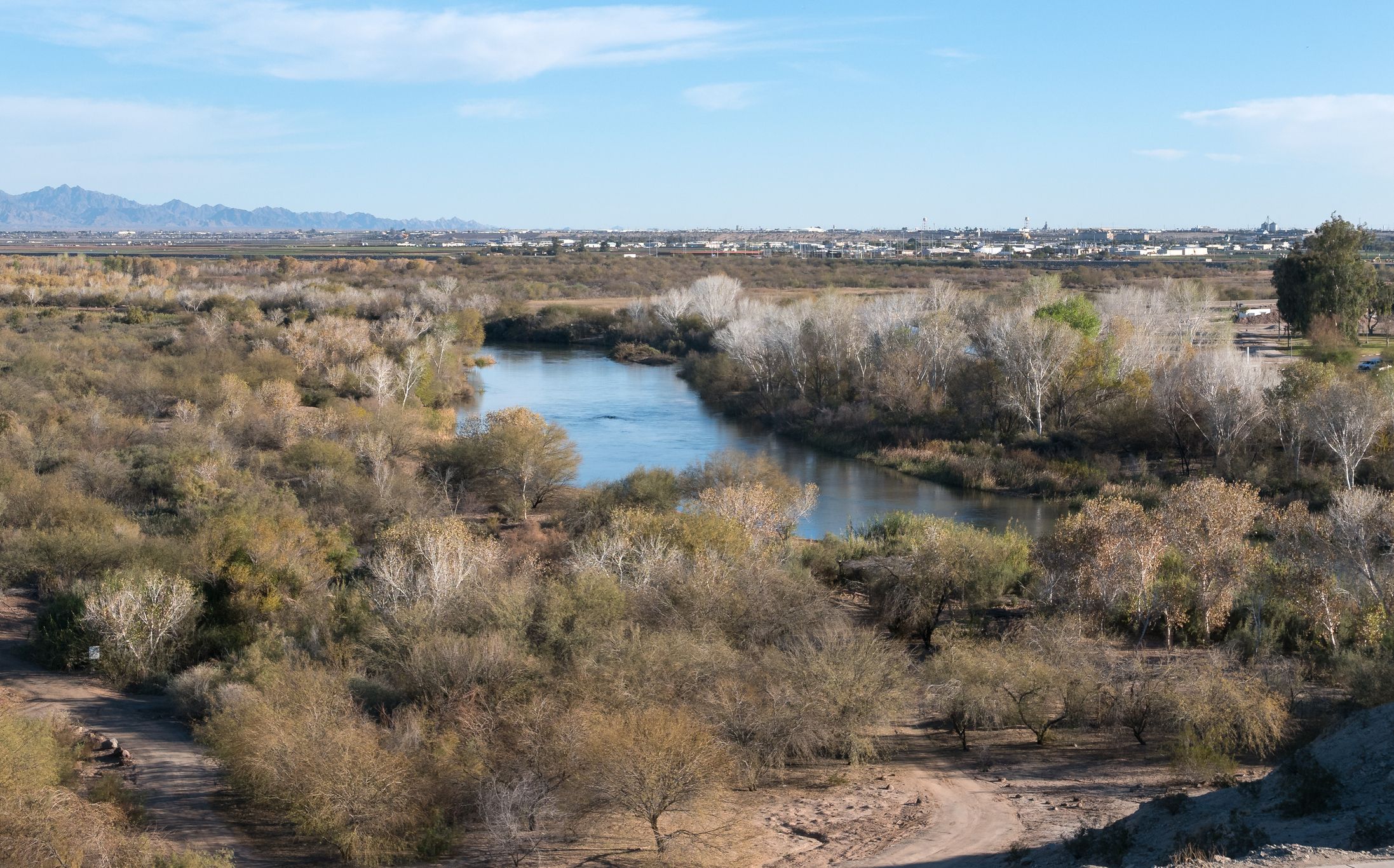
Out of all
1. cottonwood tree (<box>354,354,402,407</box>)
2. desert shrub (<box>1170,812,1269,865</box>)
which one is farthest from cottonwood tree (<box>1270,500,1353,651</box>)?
cottonwood tree (<box>354,354,402,407</box>)

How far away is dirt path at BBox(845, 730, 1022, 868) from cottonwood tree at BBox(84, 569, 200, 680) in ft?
36.5

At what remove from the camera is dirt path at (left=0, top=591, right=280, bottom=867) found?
501 inches

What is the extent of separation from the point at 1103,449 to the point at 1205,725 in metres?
24.5

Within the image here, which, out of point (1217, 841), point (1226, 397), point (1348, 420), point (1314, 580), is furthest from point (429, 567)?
point (1226, 397)

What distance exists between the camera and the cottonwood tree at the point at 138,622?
17531 millimetres

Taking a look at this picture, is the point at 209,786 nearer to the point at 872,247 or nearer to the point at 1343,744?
the point at 1343,744

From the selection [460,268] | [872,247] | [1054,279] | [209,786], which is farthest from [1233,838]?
[872,247]

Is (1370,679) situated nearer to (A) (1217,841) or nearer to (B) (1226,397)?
(A) (1217,841)

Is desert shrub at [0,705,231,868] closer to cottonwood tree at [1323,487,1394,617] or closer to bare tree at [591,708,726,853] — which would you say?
bare tree at [591,708,726,853]

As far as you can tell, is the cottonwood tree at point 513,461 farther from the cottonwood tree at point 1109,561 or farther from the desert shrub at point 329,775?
the desert shrub at point 329,775

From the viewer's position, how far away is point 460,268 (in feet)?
412

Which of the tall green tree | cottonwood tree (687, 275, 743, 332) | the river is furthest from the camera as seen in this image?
cottonwood tree (687, 275, 743, 332)

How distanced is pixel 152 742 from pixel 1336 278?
44782 millimetres

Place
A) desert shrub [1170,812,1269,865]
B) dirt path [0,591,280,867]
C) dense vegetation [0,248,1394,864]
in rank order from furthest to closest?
dense vegetation [0,248,1394,864] → dirt path [0,591,280,867] → desert shrub [1170,812,1269,865]
